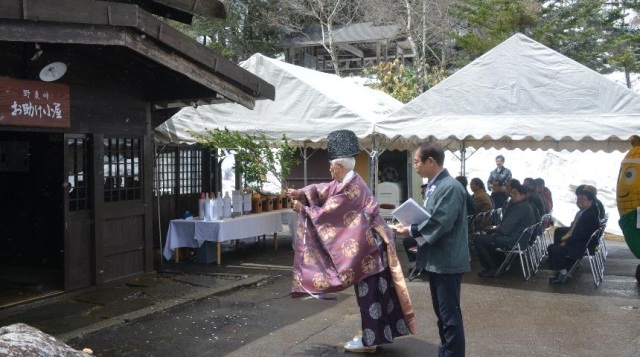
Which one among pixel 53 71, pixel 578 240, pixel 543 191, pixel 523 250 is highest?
pixel 53 71

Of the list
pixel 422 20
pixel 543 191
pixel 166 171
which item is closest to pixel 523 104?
pixel 543 191

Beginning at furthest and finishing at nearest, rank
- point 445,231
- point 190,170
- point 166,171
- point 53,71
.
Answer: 1. point 190,170
2. point 166,171
3. point 53,71
4. point 445,231

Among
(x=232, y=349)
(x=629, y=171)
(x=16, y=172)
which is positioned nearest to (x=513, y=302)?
(x=629, y=171)

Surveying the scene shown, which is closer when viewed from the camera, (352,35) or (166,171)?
(166,171)

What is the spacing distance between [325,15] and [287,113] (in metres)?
16.7

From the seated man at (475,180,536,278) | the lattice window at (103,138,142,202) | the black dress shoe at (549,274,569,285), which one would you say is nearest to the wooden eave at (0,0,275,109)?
the lattice window at (103,138,142,202)

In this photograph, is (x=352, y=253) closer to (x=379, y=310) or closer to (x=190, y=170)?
(x=379, y=310)

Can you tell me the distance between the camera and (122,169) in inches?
328

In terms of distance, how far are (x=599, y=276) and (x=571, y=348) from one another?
3.47 meters

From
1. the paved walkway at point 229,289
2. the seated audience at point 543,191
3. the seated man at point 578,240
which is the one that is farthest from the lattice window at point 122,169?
the seated audience at point 543,191

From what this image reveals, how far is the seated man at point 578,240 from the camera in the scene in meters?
8.07

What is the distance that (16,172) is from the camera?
9375 mm

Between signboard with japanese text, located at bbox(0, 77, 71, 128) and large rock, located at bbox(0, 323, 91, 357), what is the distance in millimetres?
3998

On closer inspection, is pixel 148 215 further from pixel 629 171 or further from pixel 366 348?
pixel 629 171
